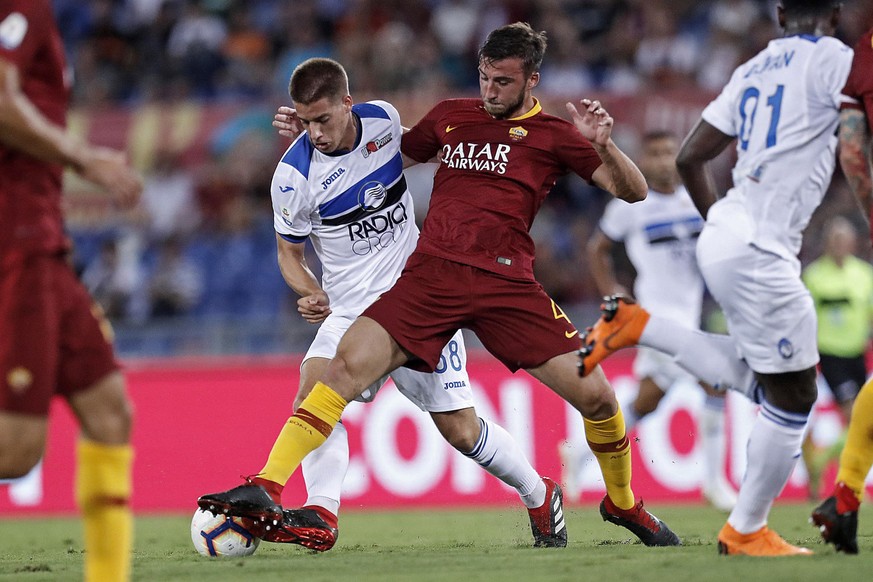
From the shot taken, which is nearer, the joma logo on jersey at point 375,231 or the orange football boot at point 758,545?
the orange football boot at point 758,545

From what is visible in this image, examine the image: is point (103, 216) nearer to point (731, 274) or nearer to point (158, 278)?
point (158, 278)

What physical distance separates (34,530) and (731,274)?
6435 millimetres

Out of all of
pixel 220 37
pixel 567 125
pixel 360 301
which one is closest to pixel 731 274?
pixel 567 125

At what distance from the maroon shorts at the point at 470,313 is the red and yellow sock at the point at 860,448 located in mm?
1444

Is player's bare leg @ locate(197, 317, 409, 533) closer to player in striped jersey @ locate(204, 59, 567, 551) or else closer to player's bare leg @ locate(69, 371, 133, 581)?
player in striped jersey @ locate(204, 59, 567, 551)

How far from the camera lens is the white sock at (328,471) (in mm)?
6816

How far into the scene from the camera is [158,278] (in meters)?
15.1

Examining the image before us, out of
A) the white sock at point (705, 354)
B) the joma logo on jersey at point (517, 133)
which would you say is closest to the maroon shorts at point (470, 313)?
the joma logo on jersey at point (517, 133)

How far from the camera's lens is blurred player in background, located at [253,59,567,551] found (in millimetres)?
6820

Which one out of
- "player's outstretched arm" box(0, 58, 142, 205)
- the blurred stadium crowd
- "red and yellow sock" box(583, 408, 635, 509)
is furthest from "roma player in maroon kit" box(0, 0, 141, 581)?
the blurred stadium crowd

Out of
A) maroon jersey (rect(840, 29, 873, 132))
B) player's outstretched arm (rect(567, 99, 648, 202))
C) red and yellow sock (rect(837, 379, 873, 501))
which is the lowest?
red and yellow sock (rect(837, 379, 873, 501))

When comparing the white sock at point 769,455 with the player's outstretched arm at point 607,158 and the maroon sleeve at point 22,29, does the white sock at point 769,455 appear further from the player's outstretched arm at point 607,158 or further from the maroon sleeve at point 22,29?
the maroon sleeve at point 22,29

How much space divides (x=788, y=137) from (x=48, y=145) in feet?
9.78

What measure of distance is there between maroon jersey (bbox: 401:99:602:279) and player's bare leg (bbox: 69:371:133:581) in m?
2.39
